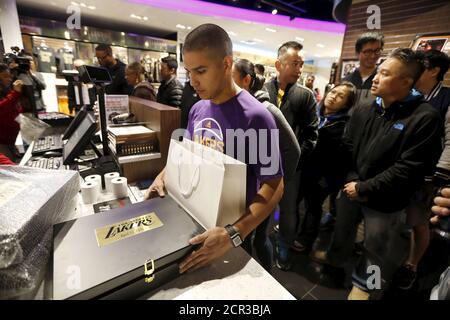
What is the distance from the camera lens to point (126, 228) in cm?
69

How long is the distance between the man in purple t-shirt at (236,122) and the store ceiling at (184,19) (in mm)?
5455

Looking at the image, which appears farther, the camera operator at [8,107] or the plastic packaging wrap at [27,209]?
the camera operator at [8,107]

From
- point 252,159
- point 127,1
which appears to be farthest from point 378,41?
point 127,1

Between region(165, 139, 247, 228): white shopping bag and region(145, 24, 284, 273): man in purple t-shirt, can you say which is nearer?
region(165, 139, 247, 228): white shopping bag

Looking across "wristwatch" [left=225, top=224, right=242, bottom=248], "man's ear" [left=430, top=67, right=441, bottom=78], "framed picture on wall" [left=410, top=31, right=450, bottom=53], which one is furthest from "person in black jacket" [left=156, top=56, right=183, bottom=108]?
"framed picture on wall" [left=410, top=31, right=450, bottom=53]

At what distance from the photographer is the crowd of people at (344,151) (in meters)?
0.85

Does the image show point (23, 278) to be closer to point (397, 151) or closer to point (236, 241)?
point (236, 241)

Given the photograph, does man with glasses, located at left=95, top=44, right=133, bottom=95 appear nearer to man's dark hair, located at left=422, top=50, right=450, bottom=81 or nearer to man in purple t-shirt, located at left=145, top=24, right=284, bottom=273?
man in purple t-shirt, located at left=145, top=24, right=284, bottom=273

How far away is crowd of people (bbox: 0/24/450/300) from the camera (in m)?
0.85

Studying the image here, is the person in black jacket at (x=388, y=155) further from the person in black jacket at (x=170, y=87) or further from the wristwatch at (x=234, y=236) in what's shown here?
the person in black jacket at (x=170, y=87)

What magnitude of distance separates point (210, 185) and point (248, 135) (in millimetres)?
272

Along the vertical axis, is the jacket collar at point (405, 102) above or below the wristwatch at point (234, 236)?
above

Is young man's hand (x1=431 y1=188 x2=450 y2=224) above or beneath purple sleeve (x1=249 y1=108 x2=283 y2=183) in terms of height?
beneath

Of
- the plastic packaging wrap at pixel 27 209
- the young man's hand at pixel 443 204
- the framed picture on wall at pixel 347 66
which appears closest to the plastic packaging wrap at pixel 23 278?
the plastic packaging wrap at pixel 27 209
